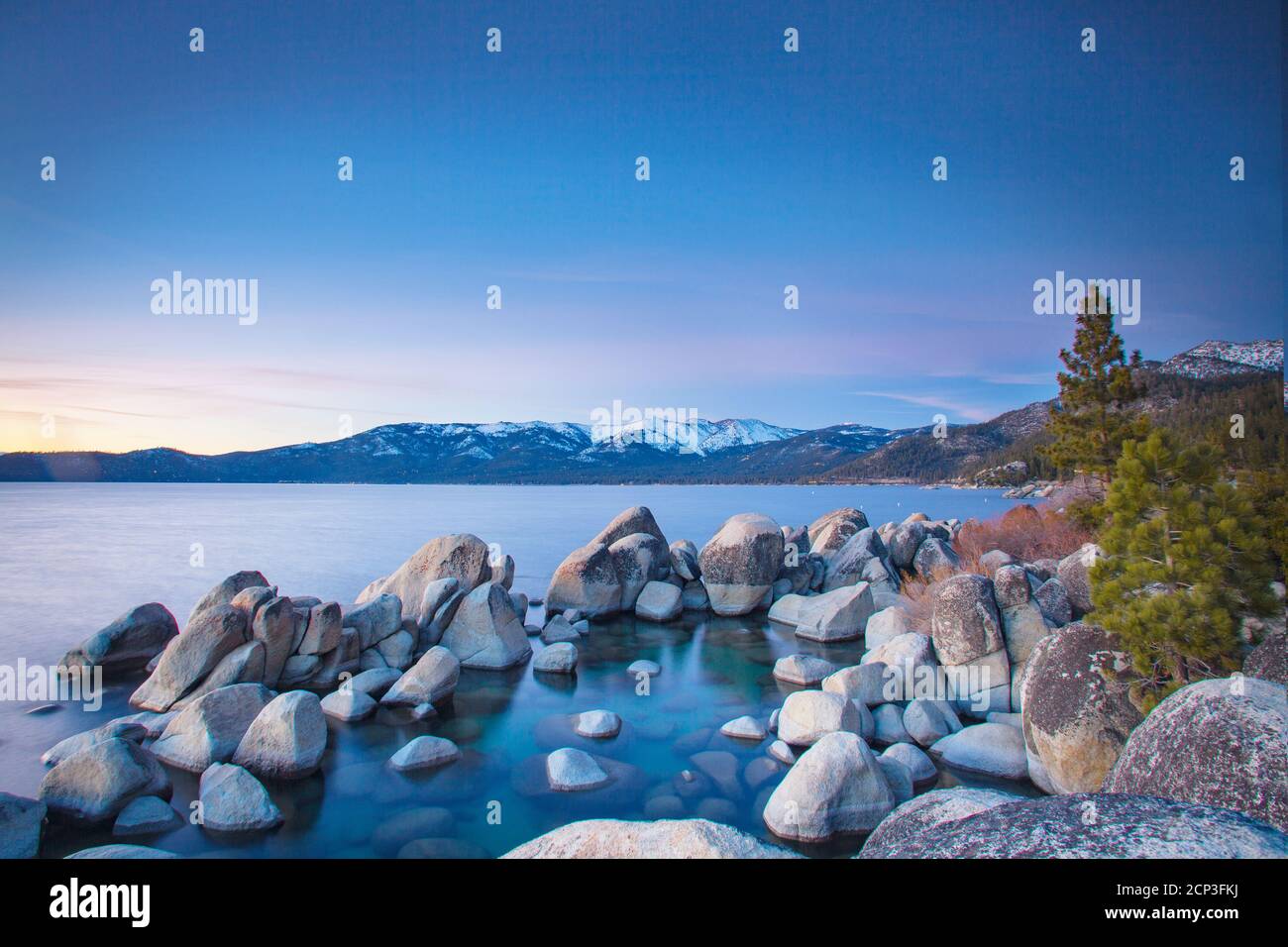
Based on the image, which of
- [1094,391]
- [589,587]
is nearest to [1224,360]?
[1094,391]

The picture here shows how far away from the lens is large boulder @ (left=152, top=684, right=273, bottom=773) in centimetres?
1185

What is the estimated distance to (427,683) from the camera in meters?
15.6

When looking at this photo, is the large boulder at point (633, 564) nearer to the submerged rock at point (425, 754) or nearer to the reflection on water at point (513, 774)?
the reflection on water at point (513, 774)

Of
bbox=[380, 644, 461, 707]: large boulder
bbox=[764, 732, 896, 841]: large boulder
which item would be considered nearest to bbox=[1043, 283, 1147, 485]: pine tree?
bbox=[764, 732, 896, 841]: large boulder

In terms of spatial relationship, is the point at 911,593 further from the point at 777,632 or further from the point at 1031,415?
the point at 1031,415

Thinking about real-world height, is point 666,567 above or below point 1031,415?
below

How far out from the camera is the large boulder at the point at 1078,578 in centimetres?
1586

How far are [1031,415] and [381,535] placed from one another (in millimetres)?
165644

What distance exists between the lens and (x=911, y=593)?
857 inches

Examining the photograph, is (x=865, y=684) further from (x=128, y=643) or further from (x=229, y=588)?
(x=128, y=643)

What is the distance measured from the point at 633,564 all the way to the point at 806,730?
13.4 m
